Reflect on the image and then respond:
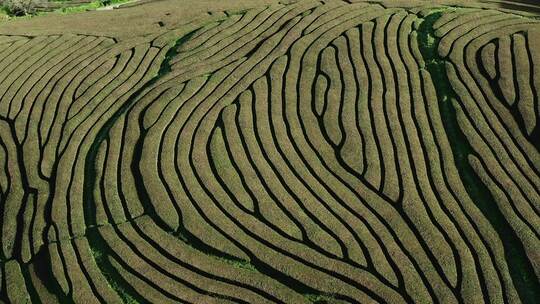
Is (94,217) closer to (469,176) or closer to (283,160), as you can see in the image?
(283,160)

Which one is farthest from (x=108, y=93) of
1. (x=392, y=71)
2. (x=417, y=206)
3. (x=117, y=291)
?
(x=417, y=206)

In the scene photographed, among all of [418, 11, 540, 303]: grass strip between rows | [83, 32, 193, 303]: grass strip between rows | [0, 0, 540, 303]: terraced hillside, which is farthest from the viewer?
[83, 32, 193, 303]: grass strip between rows

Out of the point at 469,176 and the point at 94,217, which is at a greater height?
the point at 469,176

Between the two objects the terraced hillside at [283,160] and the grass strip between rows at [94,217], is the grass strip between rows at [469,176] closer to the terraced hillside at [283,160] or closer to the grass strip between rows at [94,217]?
the terraced hillside at [283,160]

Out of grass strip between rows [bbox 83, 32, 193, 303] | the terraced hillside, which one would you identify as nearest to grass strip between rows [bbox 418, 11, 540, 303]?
the terraced hillside

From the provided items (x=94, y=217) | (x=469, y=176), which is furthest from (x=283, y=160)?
(x=94, y=217)

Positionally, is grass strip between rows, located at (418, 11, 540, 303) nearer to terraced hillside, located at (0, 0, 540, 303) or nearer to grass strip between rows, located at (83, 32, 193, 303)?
terraced hillside, located at (0, 0, 540, 303)

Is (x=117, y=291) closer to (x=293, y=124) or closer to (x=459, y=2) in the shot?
(x=293, y=124)

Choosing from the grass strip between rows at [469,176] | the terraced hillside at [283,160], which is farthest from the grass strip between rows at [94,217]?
the grass strip between rows at [469,176]

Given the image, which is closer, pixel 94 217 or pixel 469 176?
pixel 94 217
